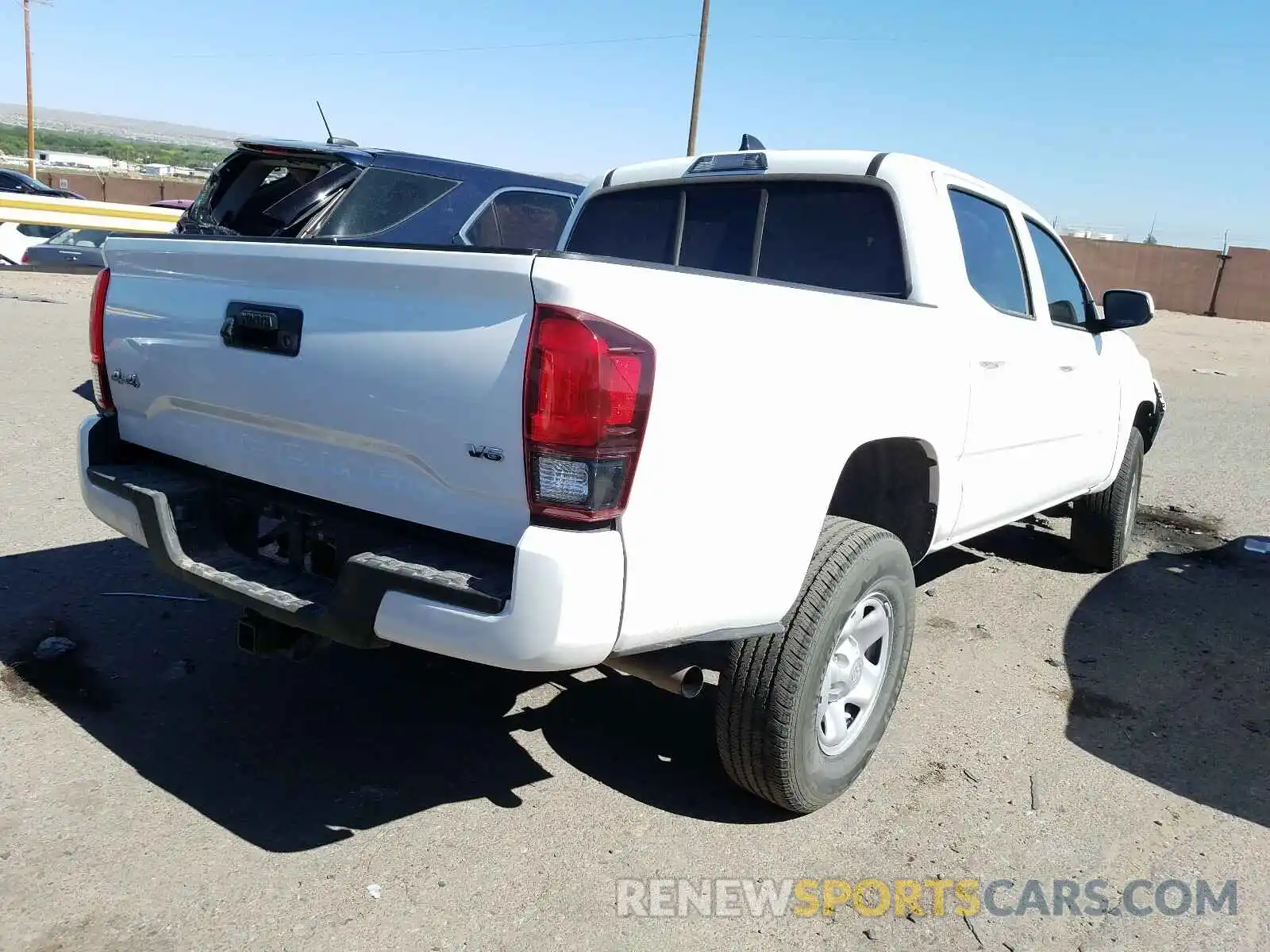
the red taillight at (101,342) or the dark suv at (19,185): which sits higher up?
the red taillight at (101,342)

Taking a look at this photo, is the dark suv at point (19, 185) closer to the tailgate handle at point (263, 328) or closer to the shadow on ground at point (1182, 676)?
the tailgate handle at point (263, 328)

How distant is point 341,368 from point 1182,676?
12.4 ft

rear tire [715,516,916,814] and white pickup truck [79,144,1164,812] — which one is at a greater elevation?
white pickup truck [79,144,1164,812]

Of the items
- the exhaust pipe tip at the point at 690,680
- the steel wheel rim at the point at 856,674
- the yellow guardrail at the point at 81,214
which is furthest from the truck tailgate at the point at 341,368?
the yellow guardrail at the point at 81,214

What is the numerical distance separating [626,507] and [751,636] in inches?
25.6

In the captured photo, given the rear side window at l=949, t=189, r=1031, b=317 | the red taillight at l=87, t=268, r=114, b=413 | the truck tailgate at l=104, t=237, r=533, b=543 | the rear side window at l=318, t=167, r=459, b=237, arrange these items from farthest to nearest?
1. the rear side window at l=318, t=167, r=459, b=237
2. the rear side window at l=949, t=189, r=1031, b=317
3. the red taillight at l=87, t=268, r=114, b=413
4. the truck tailgate at l=104, t=237, r=533, b=543

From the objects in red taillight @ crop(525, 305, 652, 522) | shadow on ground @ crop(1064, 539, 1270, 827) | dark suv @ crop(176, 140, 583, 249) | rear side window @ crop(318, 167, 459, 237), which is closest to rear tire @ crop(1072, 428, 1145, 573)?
shadow on ground @ crop(1064, 539, 1270, 827)

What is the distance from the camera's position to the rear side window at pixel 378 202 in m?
6.49

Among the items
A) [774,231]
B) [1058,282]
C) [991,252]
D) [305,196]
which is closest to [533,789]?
[774,231]

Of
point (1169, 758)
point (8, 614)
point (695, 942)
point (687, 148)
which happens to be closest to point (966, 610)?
point (1169, 758)

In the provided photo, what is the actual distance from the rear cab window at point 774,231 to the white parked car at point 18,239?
16.0 m

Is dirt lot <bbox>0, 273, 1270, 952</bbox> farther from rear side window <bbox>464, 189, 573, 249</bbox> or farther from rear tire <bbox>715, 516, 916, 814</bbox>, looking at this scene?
rear side window <bbox>464, 189, 573, 249</bbox>

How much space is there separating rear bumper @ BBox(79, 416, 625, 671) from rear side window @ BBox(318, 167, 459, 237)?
3.87 m

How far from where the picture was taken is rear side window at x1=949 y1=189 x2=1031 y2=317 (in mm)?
3986
